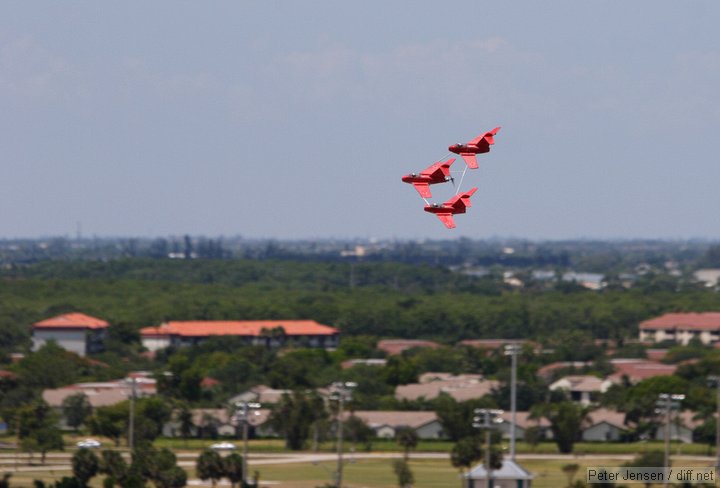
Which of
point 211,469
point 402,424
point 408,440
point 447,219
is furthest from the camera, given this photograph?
point 402,424

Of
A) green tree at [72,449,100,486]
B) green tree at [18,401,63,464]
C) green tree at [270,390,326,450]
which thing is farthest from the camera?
green tree at [270,390,326,450]

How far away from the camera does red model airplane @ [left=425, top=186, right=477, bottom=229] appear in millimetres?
35781

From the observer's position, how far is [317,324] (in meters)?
183

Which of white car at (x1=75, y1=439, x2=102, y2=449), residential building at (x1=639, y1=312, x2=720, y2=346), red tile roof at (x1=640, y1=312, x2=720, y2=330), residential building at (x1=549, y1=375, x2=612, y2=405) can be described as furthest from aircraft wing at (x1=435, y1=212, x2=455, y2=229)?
red tile roof at (x1=640, y1=312, x2=720, y2=330)

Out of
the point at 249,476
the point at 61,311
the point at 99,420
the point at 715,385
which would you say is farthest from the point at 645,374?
the point at 61,311

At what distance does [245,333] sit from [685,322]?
162ft

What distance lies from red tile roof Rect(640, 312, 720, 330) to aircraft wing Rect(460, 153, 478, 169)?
480ft

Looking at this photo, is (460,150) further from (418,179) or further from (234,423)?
(234,423)

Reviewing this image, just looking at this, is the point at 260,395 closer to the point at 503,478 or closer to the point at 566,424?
the point at 566,424

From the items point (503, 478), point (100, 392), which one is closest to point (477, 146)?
point (503, 478)

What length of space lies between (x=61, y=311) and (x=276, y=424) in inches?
A: 3820

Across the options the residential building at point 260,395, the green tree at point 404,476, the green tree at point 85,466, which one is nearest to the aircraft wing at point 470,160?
the green tree at point 85,466

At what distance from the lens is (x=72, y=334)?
161 m

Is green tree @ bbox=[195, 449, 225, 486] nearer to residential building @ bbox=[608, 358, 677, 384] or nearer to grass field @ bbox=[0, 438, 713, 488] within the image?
grass field @ bbox=[0, 438, 713, 488]
